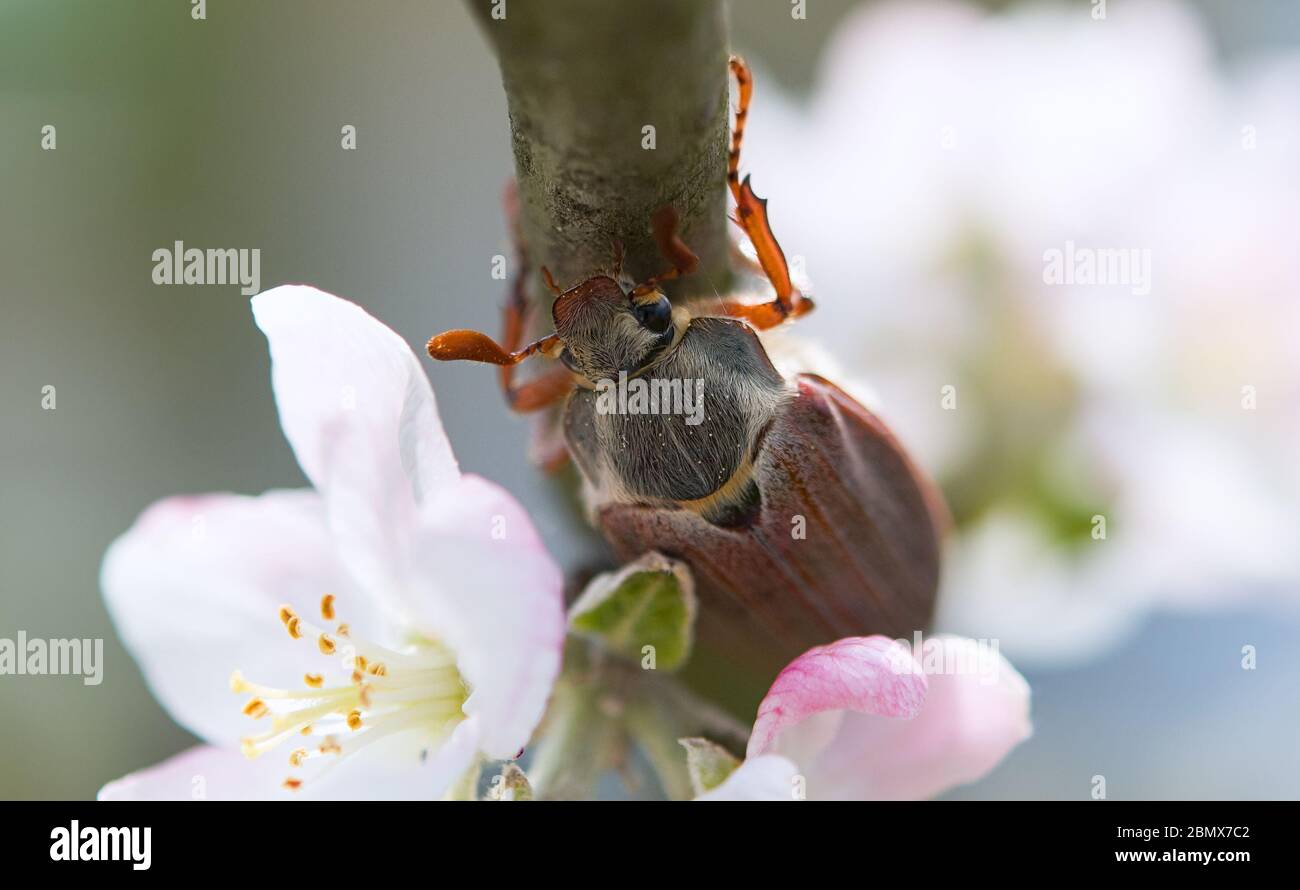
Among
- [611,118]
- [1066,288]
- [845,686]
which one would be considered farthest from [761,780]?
[1066,288]

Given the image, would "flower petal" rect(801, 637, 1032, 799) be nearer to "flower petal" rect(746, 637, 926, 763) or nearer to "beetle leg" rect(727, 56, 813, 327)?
"flower petal" rect(746, 637, 926, 763)

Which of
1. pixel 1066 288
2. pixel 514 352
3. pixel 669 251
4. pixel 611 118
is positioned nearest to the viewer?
pixel 611 118

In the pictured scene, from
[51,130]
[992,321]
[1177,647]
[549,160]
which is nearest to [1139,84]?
[992,321]

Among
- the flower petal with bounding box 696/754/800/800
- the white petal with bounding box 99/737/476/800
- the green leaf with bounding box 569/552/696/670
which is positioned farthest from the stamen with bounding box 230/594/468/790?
the flower petal with bounding box 696/754/800/800

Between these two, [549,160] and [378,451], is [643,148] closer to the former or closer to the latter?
[549,160]

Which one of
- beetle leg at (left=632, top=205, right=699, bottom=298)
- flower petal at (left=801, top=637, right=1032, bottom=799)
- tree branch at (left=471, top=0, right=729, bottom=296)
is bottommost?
flower petal at (left=801, top=637, right=1032, bottom=799)

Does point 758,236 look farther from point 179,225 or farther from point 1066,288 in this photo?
point 179,225

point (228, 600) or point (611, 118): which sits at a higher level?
point (611, 118)
